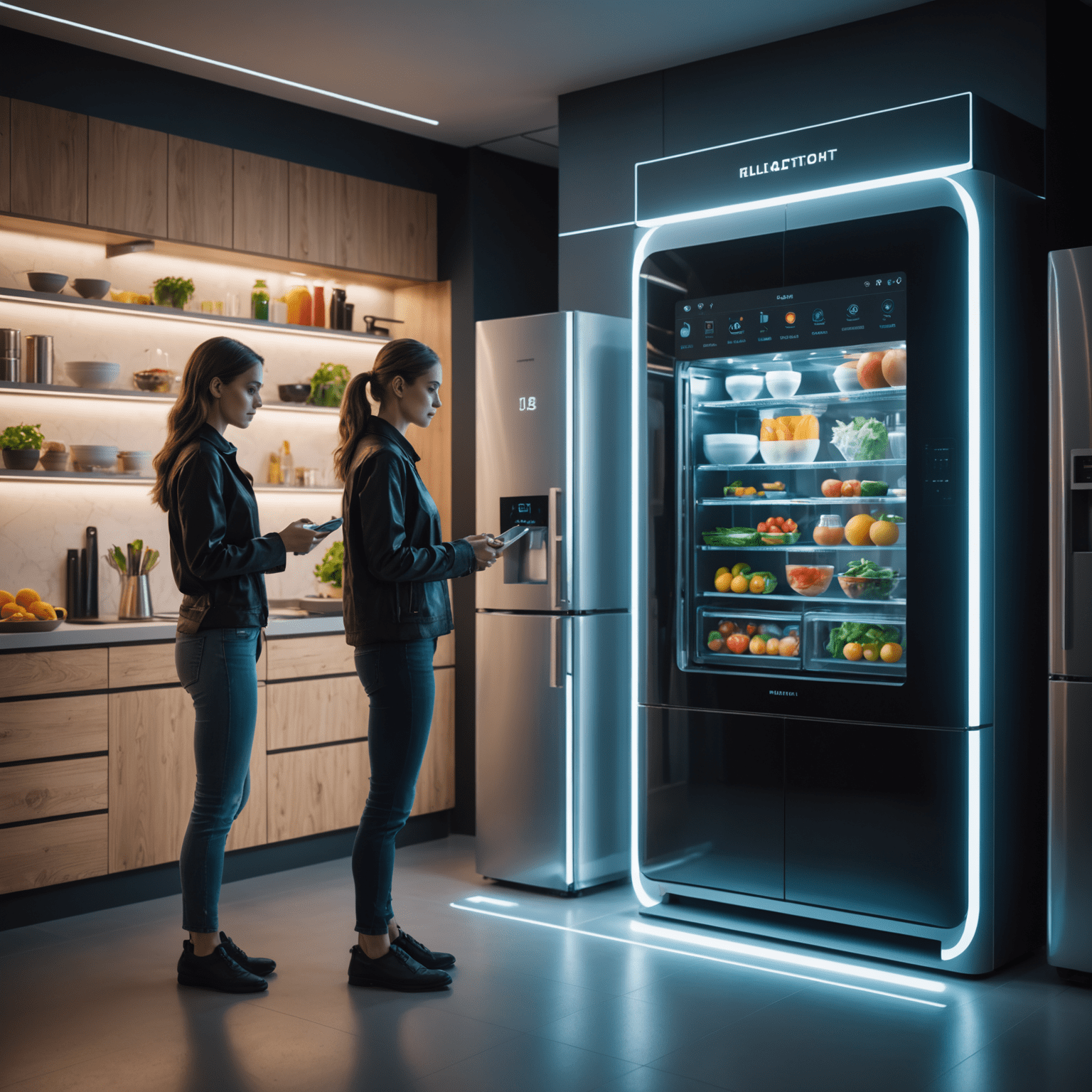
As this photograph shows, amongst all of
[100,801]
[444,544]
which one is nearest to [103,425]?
[100,801]

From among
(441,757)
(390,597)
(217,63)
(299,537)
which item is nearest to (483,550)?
(390,597)

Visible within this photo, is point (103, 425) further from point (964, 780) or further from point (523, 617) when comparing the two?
point (964, 780)

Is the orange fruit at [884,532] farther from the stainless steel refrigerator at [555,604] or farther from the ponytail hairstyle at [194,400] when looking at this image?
the ponytail hairstyle at [194,400]

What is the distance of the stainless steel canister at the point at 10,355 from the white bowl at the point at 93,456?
32cm

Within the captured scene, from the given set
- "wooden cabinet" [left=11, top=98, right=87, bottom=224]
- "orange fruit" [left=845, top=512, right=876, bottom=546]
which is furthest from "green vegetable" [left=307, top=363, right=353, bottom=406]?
"orange fruit" [left=845, top=512, right=876, bottom=546]

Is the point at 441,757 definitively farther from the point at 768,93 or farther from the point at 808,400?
the point at 768,93

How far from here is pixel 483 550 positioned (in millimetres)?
3291

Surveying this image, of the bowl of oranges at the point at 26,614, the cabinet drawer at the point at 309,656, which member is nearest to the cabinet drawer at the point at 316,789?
the cabinet drawer at the point at 309,656

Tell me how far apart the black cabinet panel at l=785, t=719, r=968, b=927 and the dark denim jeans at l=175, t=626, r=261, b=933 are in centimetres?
160

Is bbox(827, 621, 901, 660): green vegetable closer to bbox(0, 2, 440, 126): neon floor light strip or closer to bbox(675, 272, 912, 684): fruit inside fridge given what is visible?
bbox(675, 272, 912, 684): fruit inside fridge

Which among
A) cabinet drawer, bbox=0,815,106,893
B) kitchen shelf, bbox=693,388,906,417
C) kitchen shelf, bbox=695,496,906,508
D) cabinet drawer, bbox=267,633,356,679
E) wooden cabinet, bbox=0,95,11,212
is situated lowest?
cabinet drawer, bbox=0,815,106,893

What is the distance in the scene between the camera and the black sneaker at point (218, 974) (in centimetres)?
324

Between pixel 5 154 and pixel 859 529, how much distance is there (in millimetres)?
3084

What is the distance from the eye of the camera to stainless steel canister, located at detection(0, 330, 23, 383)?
4.27 m
